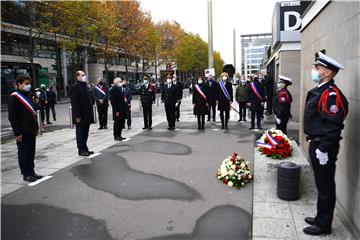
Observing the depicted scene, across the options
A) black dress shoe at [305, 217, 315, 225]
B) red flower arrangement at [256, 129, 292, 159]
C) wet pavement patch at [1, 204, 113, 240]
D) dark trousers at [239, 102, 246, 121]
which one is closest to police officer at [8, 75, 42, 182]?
wet pavement patch at [1, 204, 113, 240]

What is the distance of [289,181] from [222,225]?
1301mm

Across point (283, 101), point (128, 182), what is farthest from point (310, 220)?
point (283, 101)

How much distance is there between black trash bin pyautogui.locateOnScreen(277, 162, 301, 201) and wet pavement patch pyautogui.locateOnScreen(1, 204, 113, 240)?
8.54 ft

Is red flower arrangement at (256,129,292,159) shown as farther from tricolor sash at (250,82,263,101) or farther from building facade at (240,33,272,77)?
building facade at (240,33,272,77)

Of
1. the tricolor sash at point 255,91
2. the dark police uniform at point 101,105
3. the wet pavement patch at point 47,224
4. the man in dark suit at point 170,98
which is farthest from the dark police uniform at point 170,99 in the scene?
the wet pavement patch at point 47,224

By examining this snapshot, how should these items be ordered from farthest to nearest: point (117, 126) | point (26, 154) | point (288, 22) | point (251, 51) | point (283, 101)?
point (251, 51) → point (288, 22) → point (117, 126) → point (283, 101) → point (26, 154)

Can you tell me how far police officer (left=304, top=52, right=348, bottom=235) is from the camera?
11.8ft

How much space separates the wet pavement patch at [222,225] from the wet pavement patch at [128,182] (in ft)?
2.30

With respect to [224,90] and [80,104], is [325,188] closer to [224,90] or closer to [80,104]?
[80,104]

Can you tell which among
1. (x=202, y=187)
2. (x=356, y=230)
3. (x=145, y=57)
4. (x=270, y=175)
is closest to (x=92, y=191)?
(x=202, y=187)

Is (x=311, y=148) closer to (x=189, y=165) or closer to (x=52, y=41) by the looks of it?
(x=189, y=165)

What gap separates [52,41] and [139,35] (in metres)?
9.82

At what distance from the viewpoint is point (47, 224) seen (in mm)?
4469

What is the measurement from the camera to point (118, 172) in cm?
687
